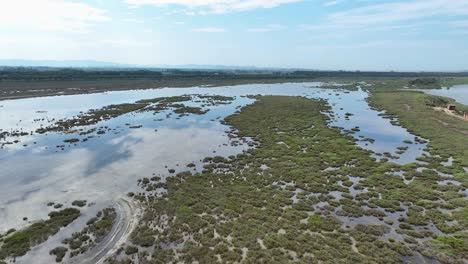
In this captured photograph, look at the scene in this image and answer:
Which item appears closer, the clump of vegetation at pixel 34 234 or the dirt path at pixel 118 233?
the dirt path at pixel 118 233

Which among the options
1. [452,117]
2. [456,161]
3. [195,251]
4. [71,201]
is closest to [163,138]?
[71,201]

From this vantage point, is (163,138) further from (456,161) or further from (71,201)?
(456,161)

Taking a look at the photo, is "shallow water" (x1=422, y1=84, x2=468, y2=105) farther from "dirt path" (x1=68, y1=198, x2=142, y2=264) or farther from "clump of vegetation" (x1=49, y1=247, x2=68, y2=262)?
"clump of vegetation" (x1=49, y1=247, x2=68, y2=262)

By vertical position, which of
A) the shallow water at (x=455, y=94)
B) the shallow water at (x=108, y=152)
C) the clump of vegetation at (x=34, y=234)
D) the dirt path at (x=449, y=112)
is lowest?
the clump of vegetation at (x=34, y=234)

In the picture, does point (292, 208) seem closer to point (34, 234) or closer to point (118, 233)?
point (118, 233)

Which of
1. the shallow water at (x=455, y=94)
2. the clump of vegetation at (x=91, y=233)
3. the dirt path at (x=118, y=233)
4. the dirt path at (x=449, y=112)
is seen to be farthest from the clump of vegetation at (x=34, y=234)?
the shallow water at (x=455, y=94)

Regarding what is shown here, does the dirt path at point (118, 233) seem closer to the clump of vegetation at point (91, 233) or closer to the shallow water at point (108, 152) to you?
the clump of vegetation at point (91, 233)

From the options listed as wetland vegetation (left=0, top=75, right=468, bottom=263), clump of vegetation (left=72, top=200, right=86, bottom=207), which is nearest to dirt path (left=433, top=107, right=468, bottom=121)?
wetland vegetation (left=0, top=75, right=468, bottom=263)
